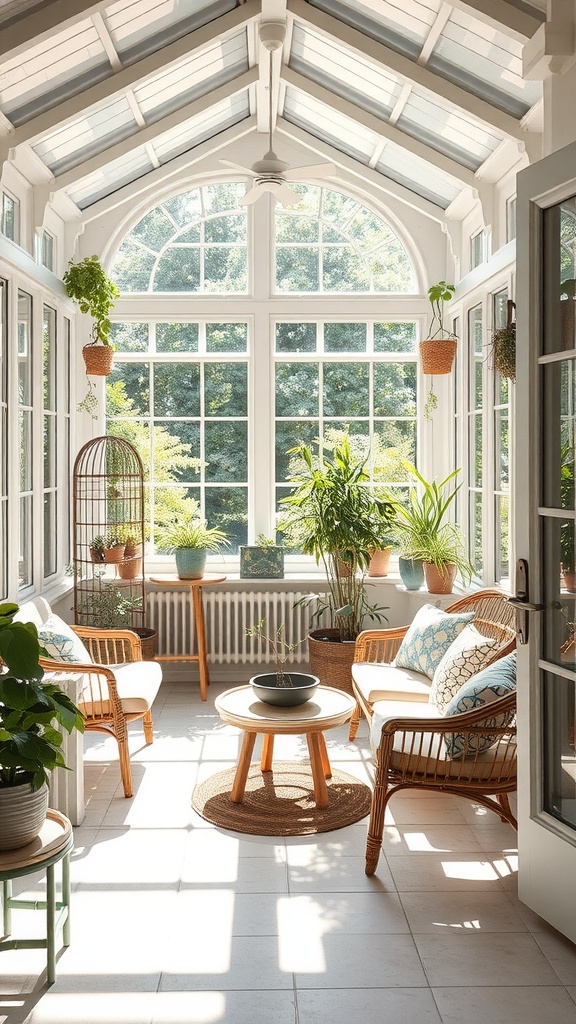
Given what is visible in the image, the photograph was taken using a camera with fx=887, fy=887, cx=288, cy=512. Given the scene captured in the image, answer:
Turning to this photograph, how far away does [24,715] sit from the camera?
8.77ft

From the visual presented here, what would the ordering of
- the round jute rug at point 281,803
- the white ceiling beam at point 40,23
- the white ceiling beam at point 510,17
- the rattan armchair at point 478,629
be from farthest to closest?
the rattan armchair at point 478,629, the white ceiling beam at point 40,23, the round jute rug at point 281,803, the white ceiling beam at point 510,17

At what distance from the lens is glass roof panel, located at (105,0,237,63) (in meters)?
4.62

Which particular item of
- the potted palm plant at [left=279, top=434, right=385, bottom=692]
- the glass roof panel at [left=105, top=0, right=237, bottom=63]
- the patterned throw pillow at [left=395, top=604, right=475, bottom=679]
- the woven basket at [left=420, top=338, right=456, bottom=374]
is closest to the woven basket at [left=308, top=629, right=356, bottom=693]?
the potted palm plant at [left=279, top=434, right=385, bottom=692]

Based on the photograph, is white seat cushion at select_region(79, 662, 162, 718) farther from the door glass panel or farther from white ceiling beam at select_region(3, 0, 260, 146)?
white ceiling beam at select_region(3, 0, 260, 146)

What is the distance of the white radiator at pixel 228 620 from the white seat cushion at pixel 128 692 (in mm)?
1550

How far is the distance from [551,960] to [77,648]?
9.14 ft

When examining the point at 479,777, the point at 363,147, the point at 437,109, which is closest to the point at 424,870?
the point at 479,777

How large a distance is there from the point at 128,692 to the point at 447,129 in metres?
3.90

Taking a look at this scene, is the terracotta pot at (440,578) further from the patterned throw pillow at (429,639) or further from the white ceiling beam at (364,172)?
the white ceiling beam at (364,172)

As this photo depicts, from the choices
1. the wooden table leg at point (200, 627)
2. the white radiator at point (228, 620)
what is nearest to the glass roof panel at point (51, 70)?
the wooden table leg at point (200, 627)

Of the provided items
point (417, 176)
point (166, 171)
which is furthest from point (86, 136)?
point (417, 176)

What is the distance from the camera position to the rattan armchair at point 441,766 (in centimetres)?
351

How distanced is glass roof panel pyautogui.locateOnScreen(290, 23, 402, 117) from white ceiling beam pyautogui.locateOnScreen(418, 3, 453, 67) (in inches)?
10.4

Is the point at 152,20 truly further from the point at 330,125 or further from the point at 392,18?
the point at 330,125
